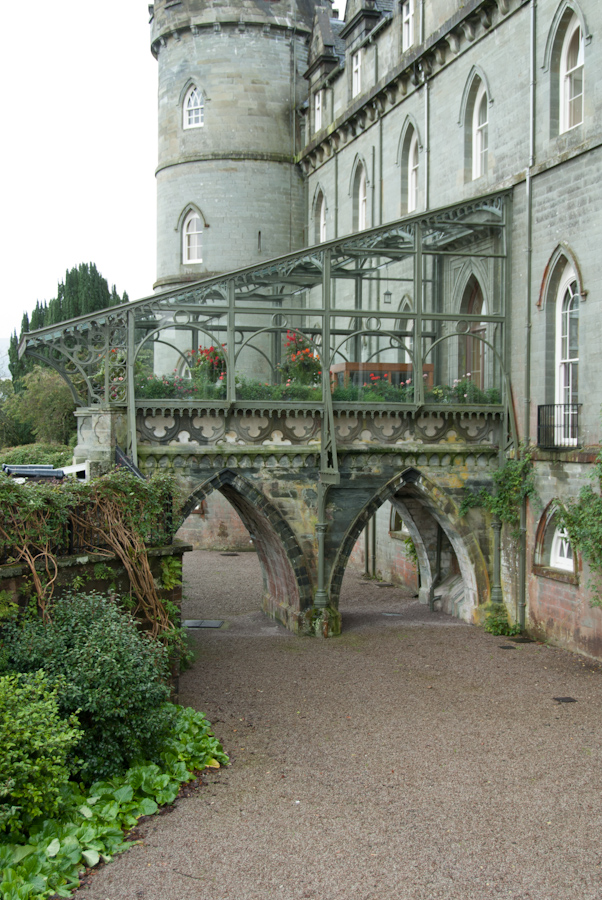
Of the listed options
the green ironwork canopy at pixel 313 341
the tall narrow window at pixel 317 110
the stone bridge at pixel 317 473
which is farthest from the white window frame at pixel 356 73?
the stone bridge at pixel 317 473

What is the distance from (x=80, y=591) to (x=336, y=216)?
16934mm

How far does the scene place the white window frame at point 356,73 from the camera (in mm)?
23344

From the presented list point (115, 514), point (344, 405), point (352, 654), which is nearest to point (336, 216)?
point (344, 405)

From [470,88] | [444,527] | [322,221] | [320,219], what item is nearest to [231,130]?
[320,219]

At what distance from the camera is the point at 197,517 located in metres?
28.4

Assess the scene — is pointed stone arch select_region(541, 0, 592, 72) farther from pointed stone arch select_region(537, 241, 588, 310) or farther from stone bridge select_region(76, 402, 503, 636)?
stone bridge select_region(76, 402, 503, 636)

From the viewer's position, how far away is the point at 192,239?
2770cm

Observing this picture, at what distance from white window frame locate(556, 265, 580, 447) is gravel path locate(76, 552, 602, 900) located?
12.8 feet

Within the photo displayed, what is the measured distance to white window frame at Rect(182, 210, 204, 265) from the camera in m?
27.5

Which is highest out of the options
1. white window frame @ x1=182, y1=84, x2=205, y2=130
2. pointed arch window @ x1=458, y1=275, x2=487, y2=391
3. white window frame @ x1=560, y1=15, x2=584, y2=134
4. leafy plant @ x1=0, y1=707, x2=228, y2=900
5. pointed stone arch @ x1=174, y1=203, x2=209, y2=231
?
white window frame @ x1=182, y1=84, x2=205, y2=130

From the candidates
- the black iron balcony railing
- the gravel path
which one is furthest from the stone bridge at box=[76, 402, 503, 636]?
the gravel path

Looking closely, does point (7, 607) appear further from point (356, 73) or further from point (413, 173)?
point (356, 73)

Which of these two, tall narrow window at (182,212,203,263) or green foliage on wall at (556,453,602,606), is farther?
tall narrow window at (182,212,203,263)

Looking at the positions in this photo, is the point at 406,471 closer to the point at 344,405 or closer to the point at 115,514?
the point at 344,405
